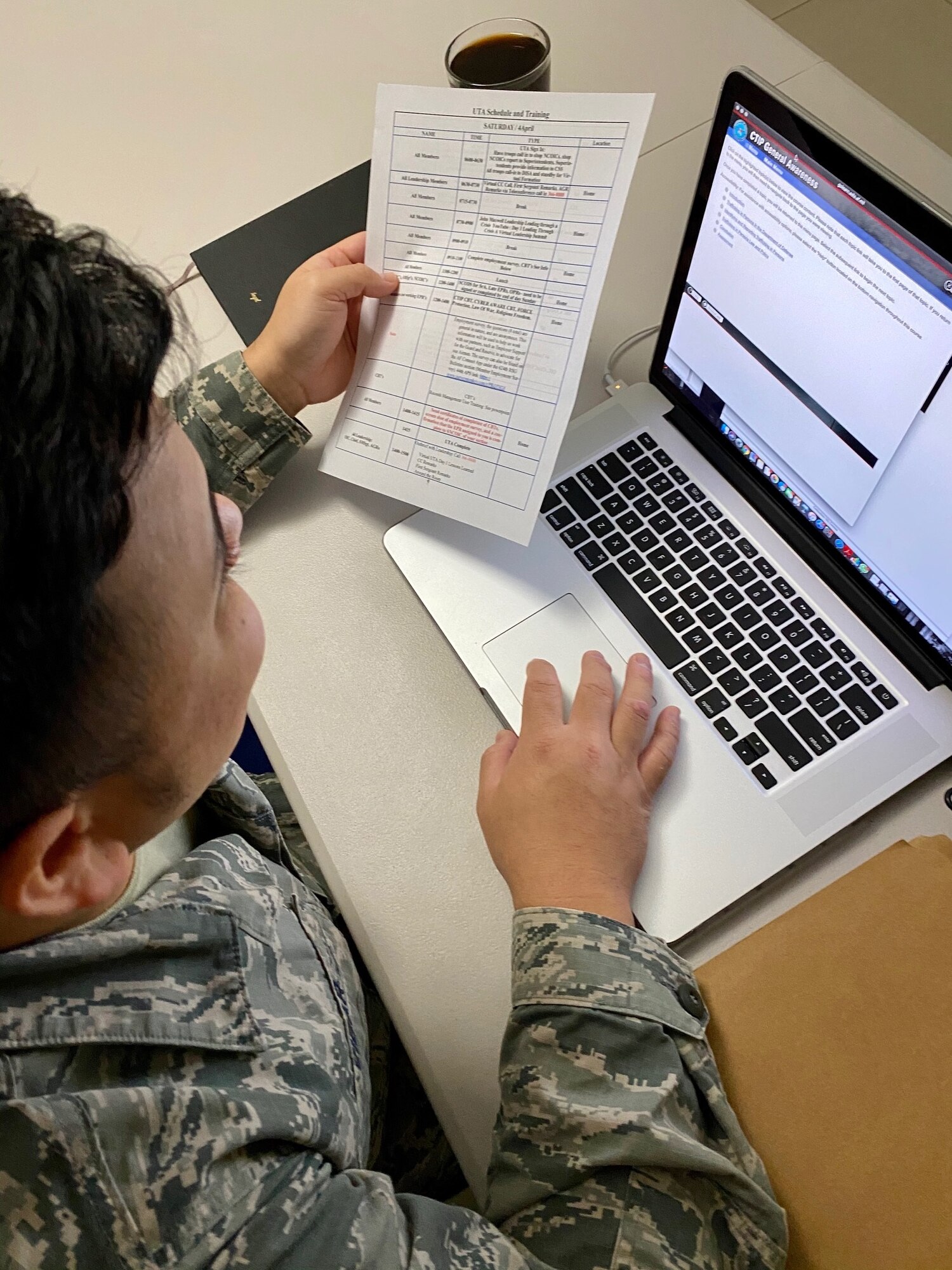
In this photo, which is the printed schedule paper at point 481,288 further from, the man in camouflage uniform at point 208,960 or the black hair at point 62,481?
the black hair at point 62,481

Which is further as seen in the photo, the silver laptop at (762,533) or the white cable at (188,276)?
the white cable at (188,276)

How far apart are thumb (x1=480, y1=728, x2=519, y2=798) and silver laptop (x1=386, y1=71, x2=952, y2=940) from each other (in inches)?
0.9

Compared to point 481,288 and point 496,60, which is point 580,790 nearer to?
point 481,288

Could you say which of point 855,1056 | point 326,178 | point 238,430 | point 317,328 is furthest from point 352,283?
point 855,1056

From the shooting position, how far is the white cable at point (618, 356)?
31.3 inches

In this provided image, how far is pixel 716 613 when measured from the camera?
67 cm

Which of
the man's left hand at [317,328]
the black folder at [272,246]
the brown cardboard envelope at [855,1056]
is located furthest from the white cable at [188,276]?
the brown cardboard envelope at [855,1056]

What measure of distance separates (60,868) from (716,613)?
462mm

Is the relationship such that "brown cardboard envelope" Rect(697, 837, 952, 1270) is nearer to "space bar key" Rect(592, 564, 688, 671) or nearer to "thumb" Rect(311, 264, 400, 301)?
"space bar key" Rect(592, 564, 688, 671)

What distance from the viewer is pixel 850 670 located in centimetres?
63

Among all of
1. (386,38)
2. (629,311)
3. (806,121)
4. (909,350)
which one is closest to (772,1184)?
(909,350)

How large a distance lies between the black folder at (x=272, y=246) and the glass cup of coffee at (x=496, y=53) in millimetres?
140

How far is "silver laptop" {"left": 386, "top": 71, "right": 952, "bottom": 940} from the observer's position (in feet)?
1.74

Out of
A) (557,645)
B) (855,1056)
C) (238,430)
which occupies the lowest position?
(855,1056)
